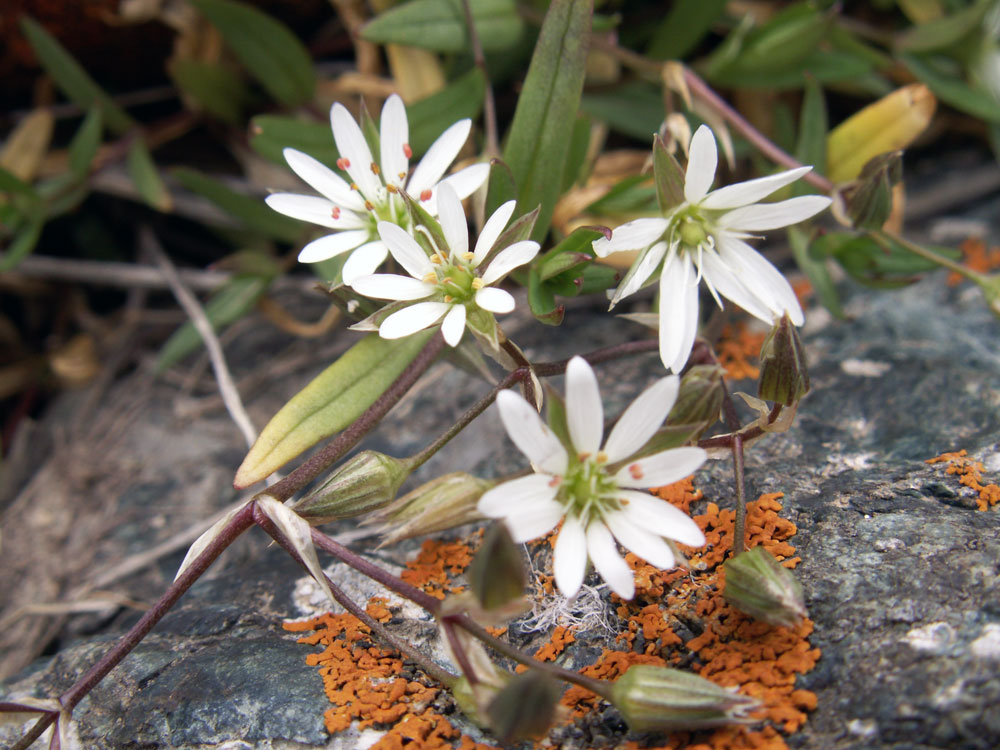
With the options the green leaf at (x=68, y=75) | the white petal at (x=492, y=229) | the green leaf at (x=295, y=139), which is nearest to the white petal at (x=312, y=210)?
the white petal at (x=492, y=229)

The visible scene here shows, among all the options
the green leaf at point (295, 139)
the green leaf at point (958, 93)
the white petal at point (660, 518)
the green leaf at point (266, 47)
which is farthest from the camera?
the green leaf at point (958, 93)

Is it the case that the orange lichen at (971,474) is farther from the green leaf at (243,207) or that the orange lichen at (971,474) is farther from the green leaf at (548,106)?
the green leaf at (243,207)

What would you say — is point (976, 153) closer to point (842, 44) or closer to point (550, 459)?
point (842, 44)

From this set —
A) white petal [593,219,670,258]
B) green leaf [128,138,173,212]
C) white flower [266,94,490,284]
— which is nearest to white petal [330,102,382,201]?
white flower [266,94,490,284]

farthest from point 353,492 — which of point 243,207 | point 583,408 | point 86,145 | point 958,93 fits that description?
point 958,93

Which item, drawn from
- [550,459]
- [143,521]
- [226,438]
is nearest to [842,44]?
[550,459]
